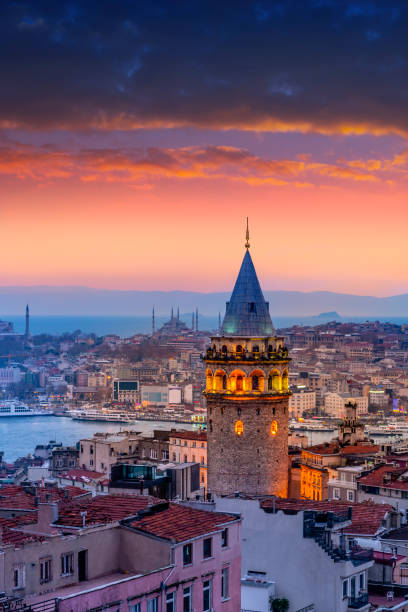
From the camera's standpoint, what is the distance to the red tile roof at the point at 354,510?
865cm

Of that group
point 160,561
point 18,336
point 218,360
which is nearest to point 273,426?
point 218,360

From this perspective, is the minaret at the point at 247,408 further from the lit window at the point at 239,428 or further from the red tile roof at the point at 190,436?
the red tile roof at the point at 190,436

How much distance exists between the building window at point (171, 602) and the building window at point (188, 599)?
0.42 feet

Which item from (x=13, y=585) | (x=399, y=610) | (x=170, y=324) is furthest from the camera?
(x=170, y=324)

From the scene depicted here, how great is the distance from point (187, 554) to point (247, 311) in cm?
616

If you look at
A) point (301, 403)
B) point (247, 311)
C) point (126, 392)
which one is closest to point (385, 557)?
point (247, 311)

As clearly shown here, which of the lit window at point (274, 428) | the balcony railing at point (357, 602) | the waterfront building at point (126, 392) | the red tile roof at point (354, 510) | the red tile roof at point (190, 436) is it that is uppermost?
the lit window at point (274, 428)

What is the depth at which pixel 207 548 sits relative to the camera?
611 cm

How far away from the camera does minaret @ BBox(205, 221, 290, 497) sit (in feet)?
38.5

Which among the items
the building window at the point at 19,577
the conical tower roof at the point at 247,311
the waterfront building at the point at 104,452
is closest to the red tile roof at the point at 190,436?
the waterfront building at the point at 104,452

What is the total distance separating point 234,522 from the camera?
20.9 feet

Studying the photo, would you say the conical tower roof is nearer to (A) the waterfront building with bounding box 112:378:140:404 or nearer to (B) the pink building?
(B) the pink building

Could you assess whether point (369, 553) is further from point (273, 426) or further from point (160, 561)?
point (273, 426)

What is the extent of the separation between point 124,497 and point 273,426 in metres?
5.03
